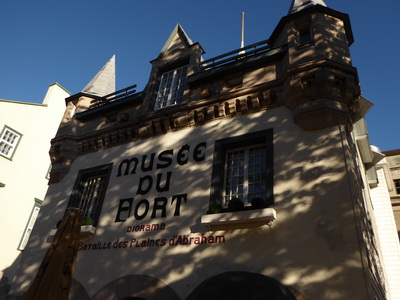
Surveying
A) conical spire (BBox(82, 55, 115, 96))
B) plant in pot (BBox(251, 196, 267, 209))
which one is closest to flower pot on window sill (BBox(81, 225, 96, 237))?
plant in pot (BBox(251, 196, 267, 209))

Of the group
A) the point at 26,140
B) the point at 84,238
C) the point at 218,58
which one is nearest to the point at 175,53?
the point at 218,58

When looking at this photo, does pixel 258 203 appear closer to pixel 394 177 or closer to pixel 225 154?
pixel 225 154

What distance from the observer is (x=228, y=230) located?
313 inches

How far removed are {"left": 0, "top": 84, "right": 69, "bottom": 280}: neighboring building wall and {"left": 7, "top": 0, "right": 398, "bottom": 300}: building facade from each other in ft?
26.7

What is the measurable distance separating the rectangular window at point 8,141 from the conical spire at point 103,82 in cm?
800

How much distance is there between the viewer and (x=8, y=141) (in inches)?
790

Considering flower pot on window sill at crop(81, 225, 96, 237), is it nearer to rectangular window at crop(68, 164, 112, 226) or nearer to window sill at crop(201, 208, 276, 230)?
rectangular window at crop(68, 164, 112, 226)

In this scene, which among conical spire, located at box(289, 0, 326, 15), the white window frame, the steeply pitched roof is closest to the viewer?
the white window frame

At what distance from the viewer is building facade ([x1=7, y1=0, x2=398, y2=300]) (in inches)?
273

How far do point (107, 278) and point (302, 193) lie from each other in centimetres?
625

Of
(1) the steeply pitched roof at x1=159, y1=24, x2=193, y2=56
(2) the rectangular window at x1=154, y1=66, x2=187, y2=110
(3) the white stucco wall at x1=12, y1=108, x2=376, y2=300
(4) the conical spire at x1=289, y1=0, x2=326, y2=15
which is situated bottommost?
(3) the white stucco wall at x1=12, y1=108, x2=376, y2=300

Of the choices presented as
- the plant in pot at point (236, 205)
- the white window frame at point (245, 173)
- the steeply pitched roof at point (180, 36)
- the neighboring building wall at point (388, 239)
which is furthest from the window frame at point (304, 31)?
the neighboring building wall at point (388, 239)

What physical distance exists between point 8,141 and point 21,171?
2160 millimetres

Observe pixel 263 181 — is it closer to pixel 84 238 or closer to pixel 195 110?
pixel 195 110
